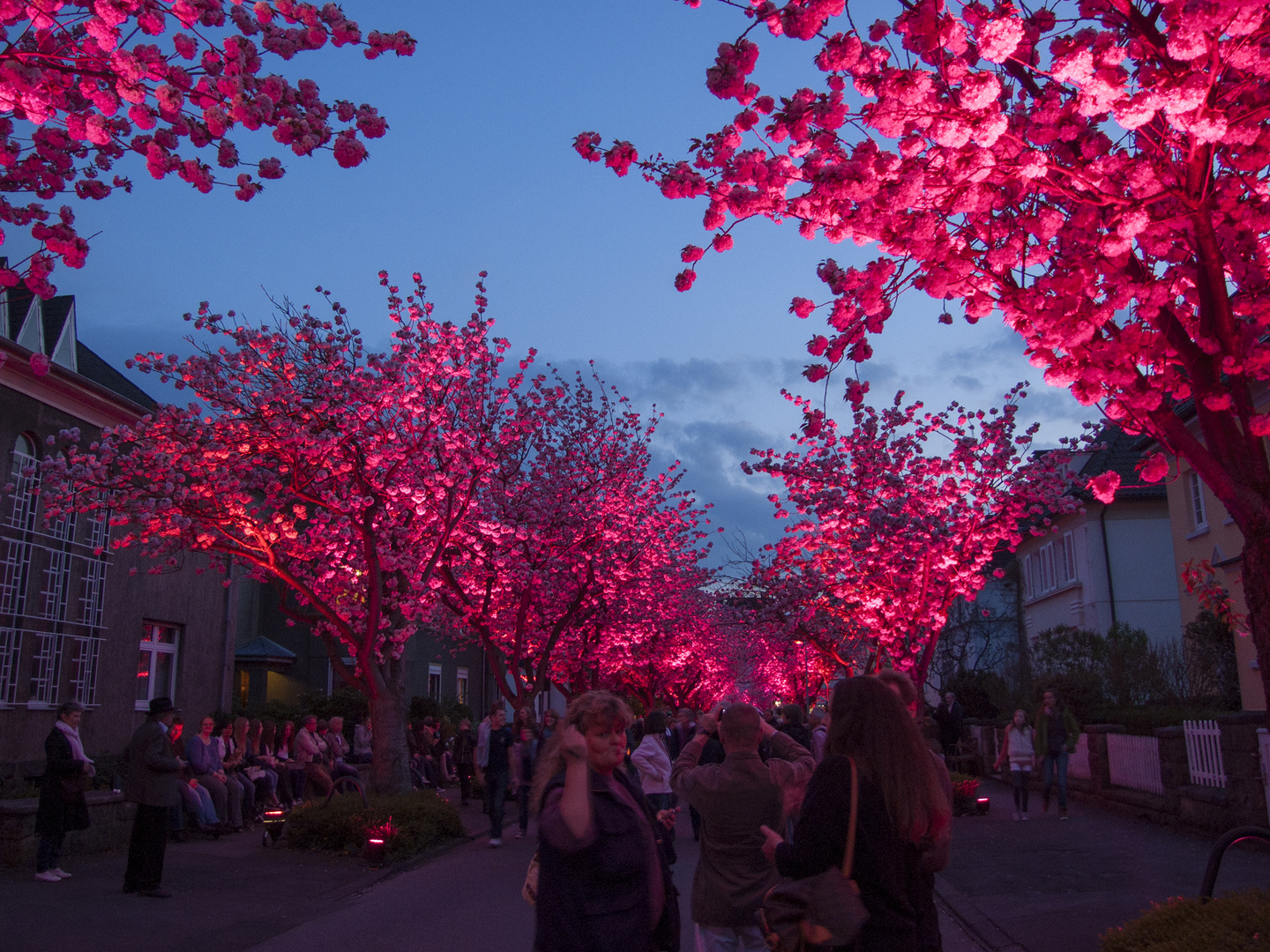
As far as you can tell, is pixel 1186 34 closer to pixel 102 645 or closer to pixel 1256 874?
pixel 1256 874

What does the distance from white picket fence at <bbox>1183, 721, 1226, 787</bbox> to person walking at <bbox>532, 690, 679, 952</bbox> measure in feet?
36.3

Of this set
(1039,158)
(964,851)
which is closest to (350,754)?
(964,851)

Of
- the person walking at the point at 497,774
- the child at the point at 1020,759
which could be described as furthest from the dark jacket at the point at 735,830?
the child at the point at 1020,759

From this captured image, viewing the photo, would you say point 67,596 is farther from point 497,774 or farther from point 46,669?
point 497,774

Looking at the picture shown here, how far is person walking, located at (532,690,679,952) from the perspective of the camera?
3.90 metres

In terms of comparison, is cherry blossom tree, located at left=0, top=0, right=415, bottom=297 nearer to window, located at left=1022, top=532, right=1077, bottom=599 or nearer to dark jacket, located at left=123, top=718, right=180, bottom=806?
dark jacket, located at left=123, top=718, right=180, bottom=806

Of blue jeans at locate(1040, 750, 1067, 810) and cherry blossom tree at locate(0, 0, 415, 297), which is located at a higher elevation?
cherry blossom tree at locate(0, 0, 415, 297)

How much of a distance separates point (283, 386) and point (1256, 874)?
12.6m

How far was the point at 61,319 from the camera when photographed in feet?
62.4

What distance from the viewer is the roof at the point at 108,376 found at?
20848 mm

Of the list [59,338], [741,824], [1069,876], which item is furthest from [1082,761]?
[59,338]

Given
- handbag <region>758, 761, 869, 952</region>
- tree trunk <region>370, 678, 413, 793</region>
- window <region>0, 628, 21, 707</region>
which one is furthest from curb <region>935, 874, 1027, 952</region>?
window <region>0, 628, 21, 707</region>

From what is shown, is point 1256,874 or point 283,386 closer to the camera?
point 1256,874

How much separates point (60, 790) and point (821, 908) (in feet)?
32.3
